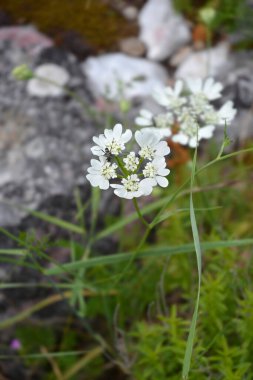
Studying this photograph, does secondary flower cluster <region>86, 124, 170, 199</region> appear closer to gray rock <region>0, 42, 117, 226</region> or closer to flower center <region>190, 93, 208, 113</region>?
flower center <region>190, 93, 208, 113</region>

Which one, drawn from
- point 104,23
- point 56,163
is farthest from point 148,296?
point 104,23

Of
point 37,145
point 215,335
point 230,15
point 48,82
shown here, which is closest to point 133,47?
point 230,15

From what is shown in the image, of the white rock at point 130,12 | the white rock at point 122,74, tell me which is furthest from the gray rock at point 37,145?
the white rock at point 130,12

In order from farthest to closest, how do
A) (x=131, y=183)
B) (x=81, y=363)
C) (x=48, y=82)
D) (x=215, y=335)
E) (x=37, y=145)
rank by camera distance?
1. (x=48, y=82)
2. (x=37, y=145)
3. (x=81, y=363)
4. (x=215, y=335)
5. (x=131, y=183)

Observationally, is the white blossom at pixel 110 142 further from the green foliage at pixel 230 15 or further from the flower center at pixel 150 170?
the green foliage at pixel 230 15

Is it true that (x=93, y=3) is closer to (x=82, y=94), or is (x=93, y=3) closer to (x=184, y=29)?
(x=184, y=29)

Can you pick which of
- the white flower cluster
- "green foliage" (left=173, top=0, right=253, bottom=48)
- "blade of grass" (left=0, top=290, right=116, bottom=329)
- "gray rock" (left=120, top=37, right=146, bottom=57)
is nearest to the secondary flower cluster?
the white flower cluster

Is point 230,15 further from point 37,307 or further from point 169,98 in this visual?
point 37,307
